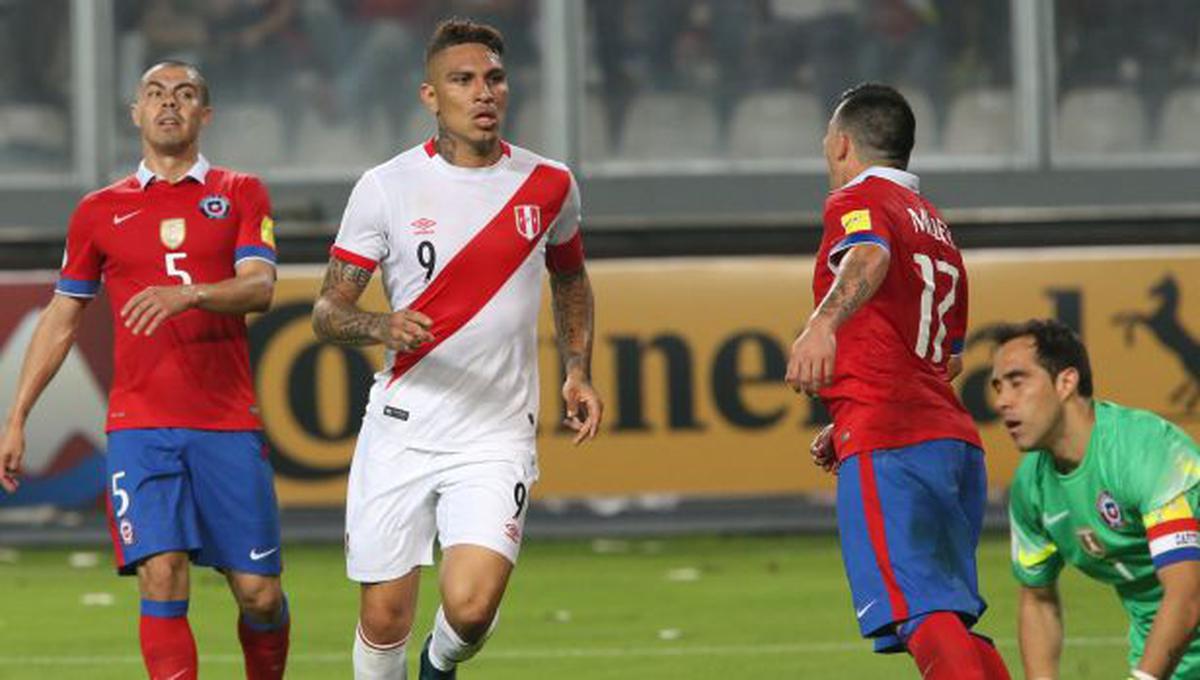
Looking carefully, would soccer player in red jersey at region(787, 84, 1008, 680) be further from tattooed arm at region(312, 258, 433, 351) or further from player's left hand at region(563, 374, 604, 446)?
tattooed arm at region(312, 258, 433, 351)

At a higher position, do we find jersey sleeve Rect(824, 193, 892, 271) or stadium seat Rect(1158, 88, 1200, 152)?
stadium seat Rect(1158, 88, 1200, 152)

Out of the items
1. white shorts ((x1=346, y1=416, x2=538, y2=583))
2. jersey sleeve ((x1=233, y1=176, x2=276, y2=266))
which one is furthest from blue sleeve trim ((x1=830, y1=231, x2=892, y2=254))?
jersey sleeve ((x1=233, y1=176, x2=276, y2=266))

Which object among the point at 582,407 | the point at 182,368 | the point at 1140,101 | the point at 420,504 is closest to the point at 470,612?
the point at 420,504

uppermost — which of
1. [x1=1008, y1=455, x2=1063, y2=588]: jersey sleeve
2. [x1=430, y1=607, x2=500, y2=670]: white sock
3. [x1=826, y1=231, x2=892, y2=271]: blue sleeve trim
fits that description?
[x1=826, y1=231, x2=892, y2=271]: blue sleeve trim

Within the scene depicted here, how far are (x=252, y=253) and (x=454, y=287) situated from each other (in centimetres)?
97

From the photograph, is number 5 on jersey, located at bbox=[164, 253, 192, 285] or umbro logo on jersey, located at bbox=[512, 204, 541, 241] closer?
umbro logo on jersey, located at bbox=[512, 204, 541, 241]

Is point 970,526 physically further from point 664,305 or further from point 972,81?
point 972,81

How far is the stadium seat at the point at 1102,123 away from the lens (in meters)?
17.7

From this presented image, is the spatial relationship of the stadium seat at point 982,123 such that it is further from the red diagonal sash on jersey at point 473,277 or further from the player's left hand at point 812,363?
the player's left hand at point 812,363

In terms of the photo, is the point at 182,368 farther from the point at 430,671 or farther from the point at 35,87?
the point at 35,87

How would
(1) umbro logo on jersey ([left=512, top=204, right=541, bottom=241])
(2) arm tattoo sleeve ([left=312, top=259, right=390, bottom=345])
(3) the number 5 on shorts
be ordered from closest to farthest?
1. (2) arm tattoo sleeve ([left=312, top=259, right=390, bottom=345])
2. (1) umbro logo on jersey ([left=512, top=204, right=541, bottom=241])
3. (3) the number 5 on shorts

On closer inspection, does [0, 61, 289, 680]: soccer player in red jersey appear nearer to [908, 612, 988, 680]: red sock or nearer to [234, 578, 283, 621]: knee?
[234, 578, 283, 621]: knee

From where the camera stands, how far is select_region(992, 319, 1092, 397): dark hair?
7.27 meters

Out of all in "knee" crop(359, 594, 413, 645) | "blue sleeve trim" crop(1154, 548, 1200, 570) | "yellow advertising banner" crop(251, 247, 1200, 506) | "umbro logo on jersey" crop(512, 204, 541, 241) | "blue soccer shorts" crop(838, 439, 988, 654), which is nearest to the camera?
"blue sleeve trim" crop(1154, 548, 1200, 570)
